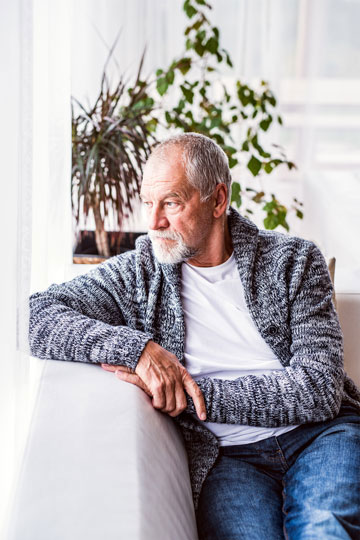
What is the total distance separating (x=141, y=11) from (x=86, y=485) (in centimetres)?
355

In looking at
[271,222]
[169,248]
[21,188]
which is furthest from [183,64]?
[21,188]

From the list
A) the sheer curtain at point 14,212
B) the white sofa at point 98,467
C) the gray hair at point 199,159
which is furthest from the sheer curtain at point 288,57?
the sheer curtain at point 14,212

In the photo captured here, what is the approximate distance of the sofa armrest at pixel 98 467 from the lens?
1.03 meters

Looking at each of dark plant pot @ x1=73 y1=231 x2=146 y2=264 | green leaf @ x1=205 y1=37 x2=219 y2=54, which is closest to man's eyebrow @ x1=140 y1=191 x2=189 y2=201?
dark plant pot @ x1=73 y1=231 x2=146 y2=264

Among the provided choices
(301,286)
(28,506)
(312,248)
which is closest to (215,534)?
(28,506)

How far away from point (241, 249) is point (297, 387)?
1.30 feet

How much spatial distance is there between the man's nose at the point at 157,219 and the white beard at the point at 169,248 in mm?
16

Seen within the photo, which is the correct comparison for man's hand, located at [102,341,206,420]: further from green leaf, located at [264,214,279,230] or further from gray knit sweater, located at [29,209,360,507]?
green leaf, located at [264,214,279,230]

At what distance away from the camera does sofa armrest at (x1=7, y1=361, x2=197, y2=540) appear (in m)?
1.03

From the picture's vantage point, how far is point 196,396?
1.47m

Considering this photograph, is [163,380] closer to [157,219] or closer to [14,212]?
[157,219]

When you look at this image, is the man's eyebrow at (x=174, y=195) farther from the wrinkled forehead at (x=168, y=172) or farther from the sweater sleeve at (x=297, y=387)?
the sweater sleeve at (x=297, y=387)

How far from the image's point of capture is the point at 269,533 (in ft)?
4.36

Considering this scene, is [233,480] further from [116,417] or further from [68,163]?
[68,163]
